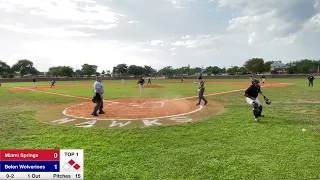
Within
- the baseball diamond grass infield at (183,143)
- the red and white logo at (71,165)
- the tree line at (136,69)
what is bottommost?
the baseball diamond grass infield at (183,143)

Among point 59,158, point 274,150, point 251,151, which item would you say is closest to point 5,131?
point 59,158

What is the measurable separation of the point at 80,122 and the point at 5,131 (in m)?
2.81

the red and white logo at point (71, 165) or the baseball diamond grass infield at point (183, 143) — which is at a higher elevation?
the red and white logo at point (71, 165)

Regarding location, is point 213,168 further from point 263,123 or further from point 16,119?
point 16,119

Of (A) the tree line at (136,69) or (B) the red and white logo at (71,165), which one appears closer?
(B) the red and white logo at (71,165)

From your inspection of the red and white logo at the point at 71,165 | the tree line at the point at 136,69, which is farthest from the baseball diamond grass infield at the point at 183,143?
the tree line at the point at 136,69
